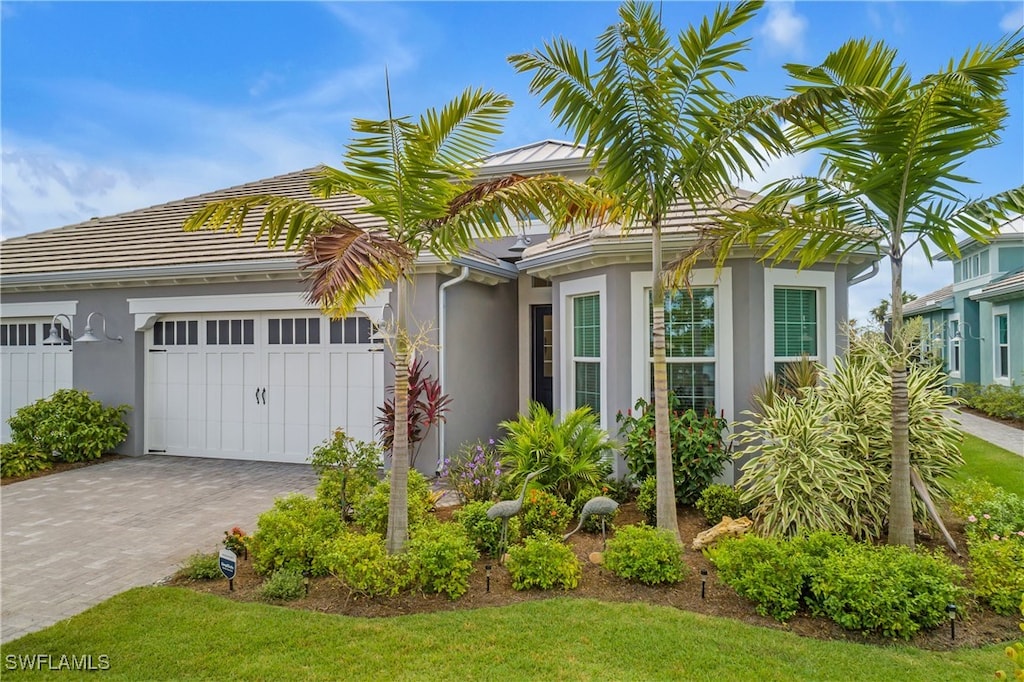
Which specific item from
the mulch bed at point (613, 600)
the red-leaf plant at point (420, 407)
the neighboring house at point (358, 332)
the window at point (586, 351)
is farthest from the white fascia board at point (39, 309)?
the window at point (586, 351)

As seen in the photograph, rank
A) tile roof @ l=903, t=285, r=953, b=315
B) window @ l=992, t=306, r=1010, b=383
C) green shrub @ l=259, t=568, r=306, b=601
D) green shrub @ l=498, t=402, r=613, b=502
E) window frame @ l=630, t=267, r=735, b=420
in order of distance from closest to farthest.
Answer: green shrub @ l=259, t=568, r=306, b=601, green shrub @ l=498, t=402, r=613, b=502, window frame @ l=630, t=267, r=735, b=420, window @ l=992, t=306, r=1010, b=383, tile roof @ l=903, t=285, r=953, b=315

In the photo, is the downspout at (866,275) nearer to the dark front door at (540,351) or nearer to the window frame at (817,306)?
the window frame at (817,306)

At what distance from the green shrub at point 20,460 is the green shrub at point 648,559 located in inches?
377

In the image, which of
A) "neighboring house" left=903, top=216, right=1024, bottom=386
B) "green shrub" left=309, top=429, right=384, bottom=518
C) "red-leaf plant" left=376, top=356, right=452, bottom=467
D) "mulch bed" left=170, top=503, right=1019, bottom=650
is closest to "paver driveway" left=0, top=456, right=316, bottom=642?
"mulch bed" left=170, top=503, right=1019, bottom=650

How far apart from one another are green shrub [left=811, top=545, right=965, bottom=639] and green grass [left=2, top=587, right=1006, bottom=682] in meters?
0.19

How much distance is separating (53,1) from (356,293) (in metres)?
6.26

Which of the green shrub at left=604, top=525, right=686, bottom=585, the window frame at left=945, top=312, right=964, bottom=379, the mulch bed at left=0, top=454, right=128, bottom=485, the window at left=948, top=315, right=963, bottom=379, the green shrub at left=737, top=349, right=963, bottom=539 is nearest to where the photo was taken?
the green shrub at left=604, top=525, right=686, bottom=585

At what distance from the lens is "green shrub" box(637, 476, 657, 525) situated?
602cm

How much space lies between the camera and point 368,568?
424cm

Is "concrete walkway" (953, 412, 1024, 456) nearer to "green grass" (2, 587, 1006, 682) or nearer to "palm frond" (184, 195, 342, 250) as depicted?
"green grass" (2, 587, 1006, 682)

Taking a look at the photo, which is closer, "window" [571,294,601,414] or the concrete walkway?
"window" [571,294,601,414]

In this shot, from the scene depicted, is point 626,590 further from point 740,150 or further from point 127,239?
point 127,239

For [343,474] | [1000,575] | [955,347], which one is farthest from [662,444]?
[955,347]

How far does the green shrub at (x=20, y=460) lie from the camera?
28.8ft
